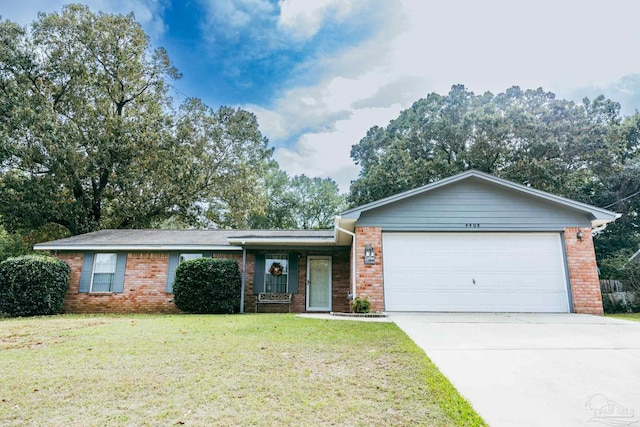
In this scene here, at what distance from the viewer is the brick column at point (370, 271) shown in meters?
9.52

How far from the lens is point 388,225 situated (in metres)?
9.98


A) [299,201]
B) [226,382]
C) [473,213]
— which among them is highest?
[299,201]

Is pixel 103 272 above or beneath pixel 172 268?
beneath

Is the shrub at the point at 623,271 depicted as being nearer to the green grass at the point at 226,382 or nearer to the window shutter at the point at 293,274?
the green grass at the point at 226,382

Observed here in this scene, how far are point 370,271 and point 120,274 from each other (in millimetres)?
8601

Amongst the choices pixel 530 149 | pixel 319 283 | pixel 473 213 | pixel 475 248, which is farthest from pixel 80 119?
pixel 530 149

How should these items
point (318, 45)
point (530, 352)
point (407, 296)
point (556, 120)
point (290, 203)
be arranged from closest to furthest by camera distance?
point (530, 352)
point (407, 296)
point (318, 45)
point (556, 120)
point (290, 203)

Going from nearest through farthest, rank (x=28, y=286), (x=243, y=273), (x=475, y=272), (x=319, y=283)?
(x=475, y=272), (x=28, y=286), (x=243, y=273), (x=319, y=283)

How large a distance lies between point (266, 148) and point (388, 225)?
51.3 ft

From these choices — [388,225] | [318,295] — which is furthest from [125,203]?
[388,225]

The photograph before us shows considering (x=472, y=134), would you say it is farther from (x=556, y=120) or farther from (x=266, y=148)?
(x=266, y=148)

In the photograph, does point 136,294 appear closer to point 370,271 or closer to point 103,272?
point 103,272

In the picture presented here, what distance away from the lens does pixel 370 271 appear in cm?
965

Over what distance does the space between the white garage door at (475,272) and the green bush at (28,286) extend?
1009 cm
